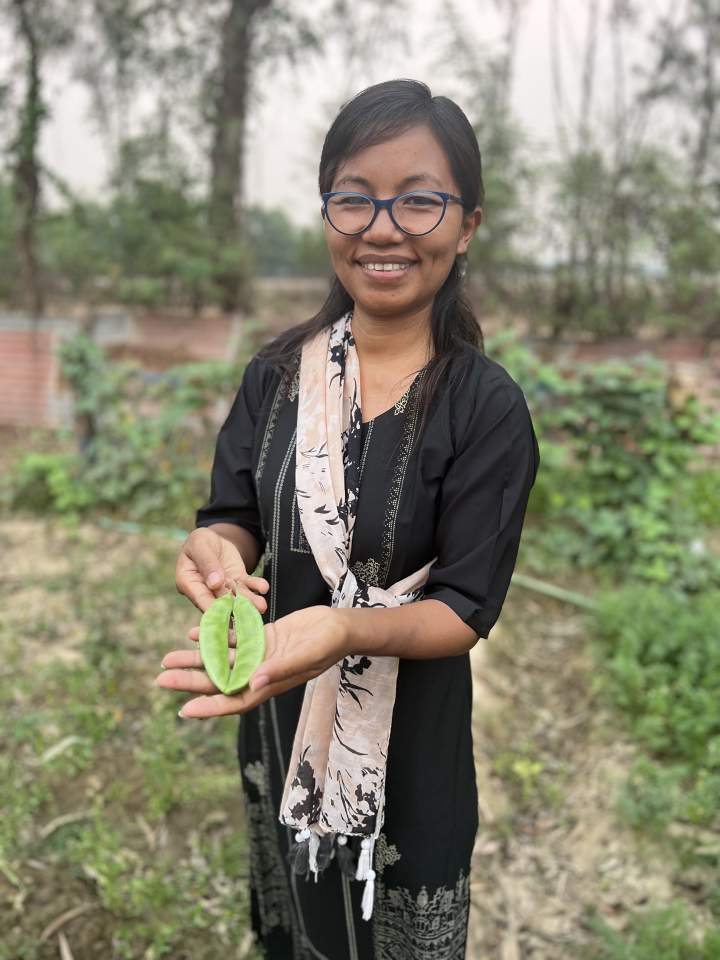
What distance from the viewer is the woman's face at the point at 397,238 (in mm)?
1213

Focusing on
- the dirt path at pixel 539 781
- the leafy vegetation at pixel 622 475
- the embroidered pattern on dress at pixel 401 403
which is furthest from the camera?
the leafy vegetation at pixel 622 475

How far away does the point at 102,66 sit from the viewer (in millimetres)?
7969

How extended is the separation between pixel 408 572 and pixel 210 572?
13.9 inches

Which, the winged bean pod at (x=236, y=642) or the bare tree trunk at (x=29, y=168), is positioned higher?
the bare tree trunk at (x=29, y=168)

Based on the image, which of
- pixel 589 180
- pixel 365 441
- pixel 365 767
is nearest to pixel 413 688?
pixel 365 767

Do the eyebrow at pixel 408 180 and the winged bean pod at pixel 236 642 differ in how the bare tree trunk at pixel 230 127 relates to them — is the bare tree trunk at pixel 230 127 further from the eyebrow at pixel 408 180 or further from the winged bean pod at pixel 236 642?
the winged bean pod at pixel 236 642

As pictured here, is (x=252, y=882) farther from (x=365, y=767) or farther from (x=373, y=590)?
(x=373, y=590)

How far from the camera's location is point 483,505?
4.03ft

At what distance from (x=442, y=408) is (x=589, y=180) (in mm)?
5974

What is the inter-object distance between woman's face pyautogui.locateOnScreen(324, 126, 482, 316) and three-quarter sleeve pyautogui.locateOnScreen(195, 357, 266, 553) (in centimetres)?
31

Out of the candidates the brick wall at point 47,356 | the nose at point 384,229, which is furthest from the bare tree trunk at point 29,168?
the nose at point 384,229

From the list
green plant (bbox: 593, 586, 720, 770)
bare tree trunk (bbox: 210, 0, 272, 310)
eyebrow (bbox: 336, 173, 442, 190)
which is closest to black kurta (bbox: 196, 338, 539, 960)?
eyebrow (bbox: 336, 173, 442, 190)

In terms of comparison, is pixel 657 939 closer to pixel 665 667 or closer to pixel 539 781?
pixel 539 781

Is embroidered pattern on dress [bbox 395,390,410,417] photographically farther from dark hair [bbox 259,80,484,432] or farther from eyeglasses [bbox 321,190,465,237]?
eyeglasses [bbox 321,190,465,237]
